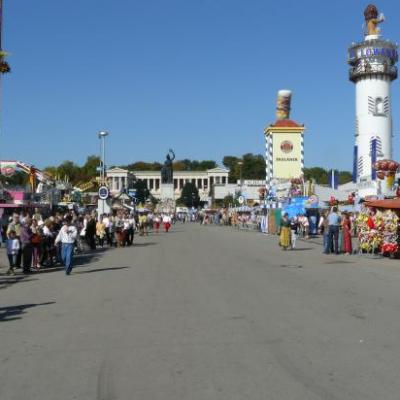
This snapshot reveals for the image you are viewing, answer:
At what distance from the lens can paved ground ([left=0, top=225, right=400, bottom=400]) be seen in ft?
19.4

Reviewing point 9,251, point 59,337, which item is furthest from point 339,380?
point 9,251

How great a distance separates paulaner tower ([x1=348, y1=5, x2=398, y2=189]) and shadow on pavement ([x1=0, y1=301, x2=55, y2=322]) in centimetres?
5423

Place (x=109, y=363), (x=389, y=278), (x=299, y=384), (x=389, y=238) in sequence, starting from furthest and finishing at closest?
1. (x=389, y=238)
2. (x=389, y=278)
3. (x=109, y=363)
4. (x=299, y=384)

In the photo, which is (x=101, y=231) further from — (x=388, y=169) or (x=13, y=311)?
(x=13, y=311)

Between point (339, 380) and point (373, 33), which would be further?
point (373, 33)

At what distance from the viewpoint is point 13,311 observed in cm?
1095

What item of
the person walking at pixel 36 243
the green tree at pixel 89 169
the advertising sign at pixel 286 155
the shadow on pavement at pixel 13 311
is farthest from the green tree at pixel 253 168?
the shadow on pavement at pixel 13 311

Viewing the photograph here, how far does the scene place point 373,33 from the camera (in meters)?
65.1

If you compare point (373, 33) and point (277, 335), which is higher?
point (373, 33)

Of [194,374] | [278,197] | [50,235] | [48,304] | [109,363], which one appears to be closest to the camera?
[194,374]

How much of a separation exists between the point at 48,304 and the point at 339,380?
6.98 metres

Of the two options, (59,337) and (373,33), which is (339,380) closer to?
(59,337)

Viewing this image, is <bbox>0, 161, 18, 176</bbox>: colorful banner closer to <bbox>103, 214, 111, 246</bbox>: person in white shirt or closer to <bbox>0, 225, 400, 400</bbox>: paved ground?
<bbox>103, 214, 111, 246</bbox>: person in white shirt

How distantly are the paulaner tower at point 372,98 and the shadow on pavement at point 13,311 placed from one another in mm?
54233
